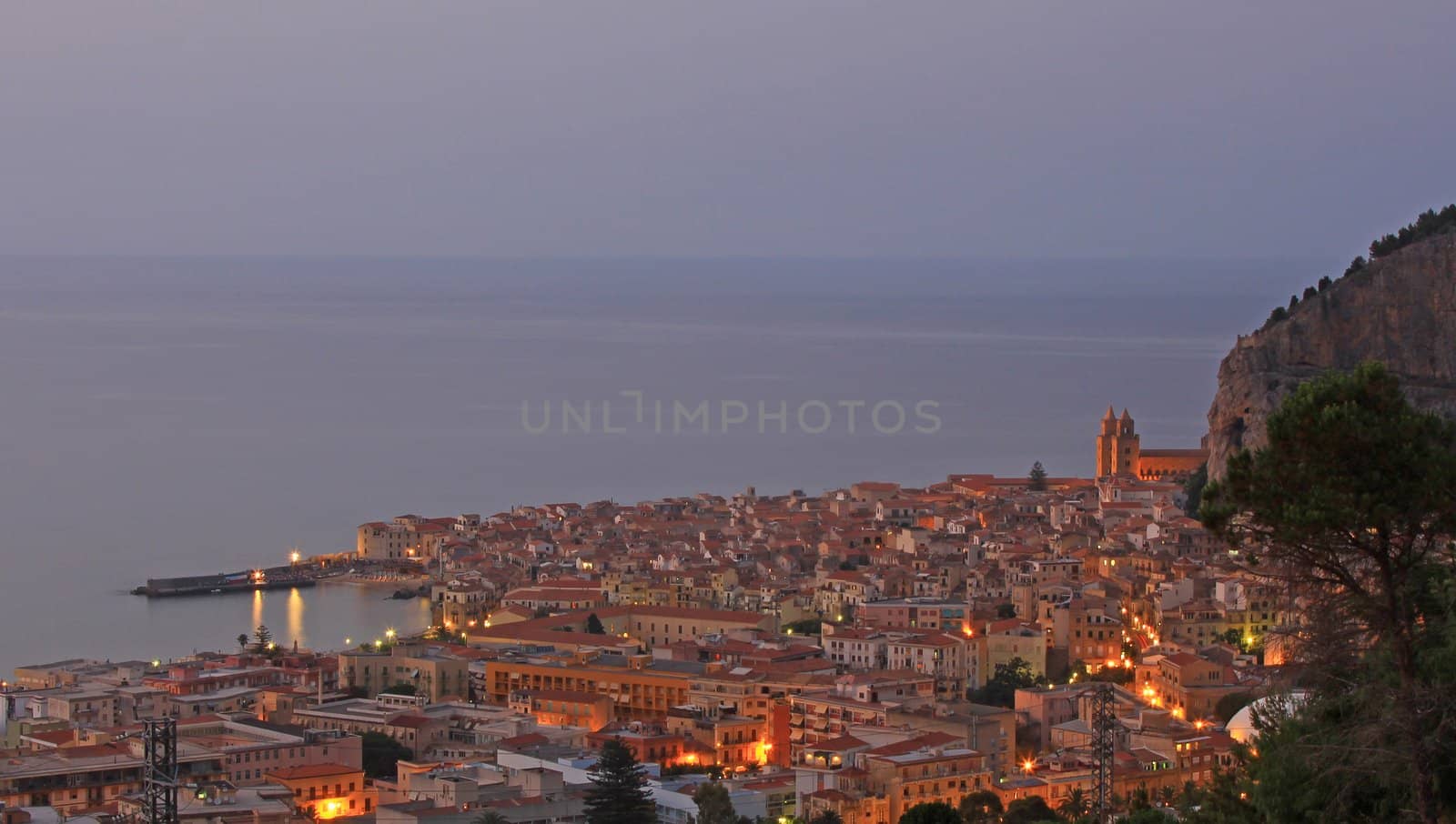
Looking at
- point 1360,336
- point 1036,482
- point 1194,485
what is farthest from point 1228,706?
point 1036,482

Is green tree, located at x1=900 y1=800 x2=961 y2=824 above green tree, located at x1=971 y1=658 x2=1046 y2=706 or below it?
below

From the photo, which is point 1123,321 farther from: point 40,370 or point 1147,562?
point 1147,562

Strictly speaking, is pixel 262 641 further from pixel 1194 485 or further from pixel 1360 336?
pixel 1360 336

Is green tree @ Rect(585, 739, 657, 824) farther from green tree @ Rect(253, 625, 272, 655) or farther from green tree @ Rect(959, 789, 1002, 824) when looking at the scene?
green tree @ Rect(253, 625, 272, 655)

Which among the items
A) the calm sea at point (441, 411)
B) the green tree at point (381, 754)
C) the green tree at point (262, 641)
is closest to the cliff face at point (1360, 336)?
the calm sea at point (441, 411)

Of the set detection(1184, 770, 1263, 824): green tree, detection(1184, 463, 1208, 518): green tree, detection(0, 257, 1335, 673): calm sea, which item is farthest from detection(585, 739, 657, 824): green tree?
detection(1184, 463, 1208, 518): green tree

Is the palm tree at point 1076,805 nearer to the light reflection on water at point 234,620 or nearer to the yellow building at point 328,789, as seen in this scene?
the yellow building at point 328,789

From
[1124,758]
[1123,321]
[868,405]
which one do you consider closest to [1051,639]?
[1124,758]
